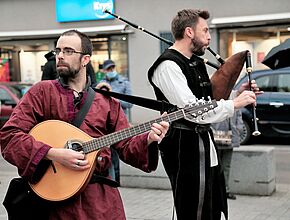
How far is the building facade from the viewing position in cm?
1623

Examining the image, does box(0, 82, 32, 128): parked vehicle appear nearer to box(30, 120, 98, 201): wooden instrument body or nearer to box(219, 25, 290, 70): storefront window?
box(219, 25, 290, 70): storefront window

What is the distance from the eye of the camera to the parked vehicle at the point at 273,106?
12.1 metres

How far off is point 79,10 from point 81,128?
15774mm

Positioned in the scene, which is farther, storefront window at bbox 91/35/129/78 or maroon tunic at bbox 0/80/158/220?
storefront window at bbox 91/35/129/78

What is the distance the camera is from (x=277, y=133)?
1230 centimetres

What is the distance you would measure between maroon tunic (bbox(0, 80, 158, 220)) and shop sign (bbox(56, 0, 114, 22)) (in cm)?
1502

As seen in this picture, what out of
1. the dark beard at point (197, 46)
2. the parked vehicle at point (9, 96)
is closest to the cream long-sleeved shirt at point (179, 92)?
the dark beard at point (197, 46)

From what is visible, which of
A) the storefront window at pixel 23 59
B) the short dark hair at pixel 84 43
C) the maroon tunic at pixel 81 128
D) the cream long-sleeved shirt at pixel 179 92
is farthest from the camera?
the storefront window at pixel 23 59

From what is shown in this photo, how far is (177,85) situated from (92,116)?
36.3 inches

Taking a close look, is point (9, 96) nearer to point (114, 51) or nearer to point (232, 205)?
point (114, 51)

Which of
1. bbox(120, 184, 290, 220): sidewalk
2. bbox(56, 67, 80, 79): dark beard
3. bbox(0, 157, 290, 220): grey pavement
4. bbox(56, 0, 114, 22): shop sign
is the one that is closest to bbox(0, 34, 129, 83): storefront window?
bbox(56, 0, 114, 22): shop sign

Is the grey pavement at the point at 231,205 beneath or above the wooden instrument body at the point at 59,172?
beneath

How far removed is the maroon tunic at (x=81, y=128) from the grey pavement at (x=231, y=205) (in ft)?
10.7

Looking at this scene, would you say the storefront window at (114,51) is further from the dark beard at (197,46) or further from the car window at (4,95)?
the dark beard at (197,46)
